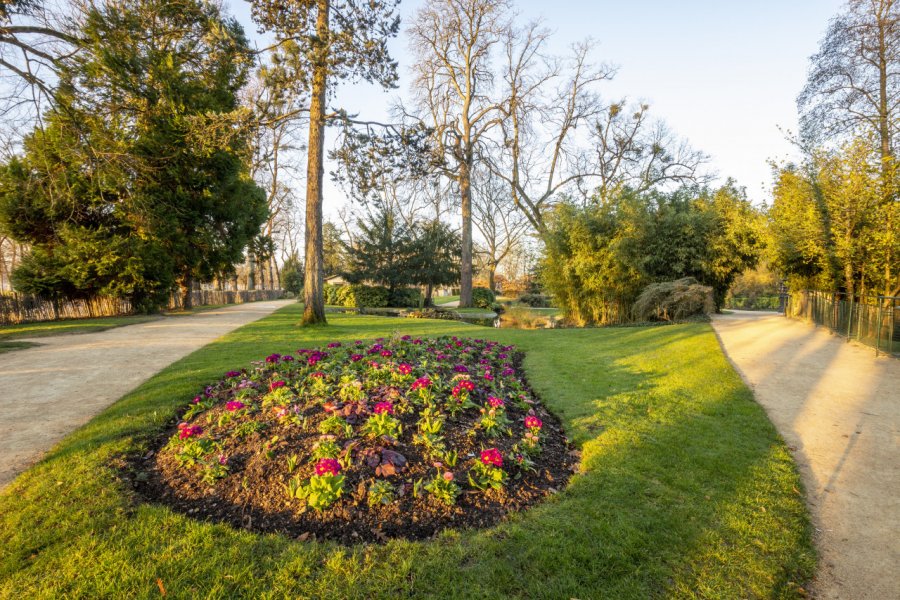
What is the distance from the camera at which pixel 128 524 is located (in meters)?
2.19

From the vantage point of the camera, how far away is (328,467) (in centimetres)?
A: 240

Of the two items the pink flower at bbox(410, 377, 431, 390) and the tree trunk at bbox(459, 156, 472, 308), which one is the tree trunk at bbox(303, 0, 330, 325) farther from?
the tree trunk at bbox(459, 156, 472, 308)

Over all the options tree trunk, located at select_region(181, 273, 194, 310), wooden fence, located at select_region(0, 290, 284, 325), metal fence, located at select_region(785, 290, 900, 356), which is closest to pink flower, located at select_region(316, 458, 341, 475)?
metal fence, located at select_region(785, 290, 900, 356)

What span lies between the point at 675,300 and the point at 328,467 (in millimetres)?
11564

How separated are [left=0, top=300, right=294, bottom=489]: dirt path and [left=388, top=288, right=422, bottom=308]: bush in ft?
43.0

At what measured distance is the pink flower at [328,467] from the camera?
93.7 inches

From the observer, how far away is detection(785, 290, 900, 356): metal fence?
21.8 feet

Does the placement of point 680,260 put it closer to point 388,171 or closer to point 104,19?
point 388,171

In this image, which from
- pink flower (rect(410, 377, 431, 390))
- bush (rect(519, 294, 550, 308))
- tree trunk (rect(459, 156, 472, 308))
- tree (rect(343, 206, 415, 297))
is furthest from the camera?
bush (rect(519, 294, 550, 308))

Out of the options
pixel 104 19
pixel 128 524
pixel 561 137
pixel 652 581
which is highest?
pixel 561 137

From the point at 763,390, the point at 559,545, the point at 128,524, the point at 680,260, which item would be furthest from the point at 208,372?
the point at 680,260

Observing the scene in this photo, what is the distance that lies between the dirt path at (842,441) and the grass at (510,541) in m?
0.15

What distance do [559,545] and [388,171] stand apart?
9486 mm

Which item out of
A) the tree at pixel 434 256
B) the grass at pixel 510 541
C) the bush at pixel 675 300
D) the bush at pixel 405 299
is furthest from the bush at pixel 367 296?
the grass at pixel 510 541
